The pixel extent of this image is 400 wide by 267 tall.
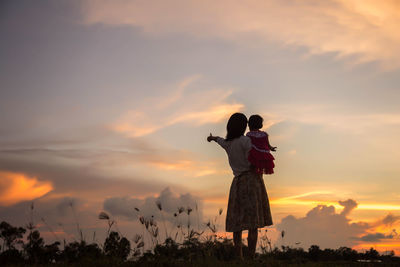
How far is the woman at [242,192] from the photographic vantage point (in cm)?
984

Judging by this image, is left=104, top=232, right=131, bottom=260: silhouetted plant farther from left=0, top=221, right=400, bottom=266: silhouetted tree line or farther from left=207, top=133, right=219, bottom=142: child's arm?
left=207, top=133, right=219, bottom=142: child's arm

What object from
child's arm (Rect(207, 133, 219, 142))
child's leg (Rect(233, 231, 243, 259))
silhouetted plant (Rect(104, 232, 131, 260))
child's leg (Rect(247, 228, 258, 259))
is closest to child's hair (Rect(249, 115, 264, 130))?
child's arm (Rect(207, 133, 219, 142))

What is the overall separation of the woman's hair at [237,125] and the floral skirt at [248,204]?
90cm

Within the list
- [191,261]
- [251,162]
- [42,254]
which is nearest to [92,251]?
[42,254]

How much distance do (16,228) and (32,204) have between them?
595 mm

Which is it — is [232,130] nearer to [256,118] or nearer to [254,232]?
[256,118]

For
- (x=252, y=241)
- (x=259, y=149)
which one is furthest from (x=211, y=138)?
(x=252, y=241)

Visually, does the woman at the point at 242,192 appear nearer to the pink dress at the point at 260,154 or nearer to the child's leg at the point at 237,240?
the child's leg at the point at 237,240

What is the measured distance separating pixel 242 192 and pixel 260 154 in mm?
962

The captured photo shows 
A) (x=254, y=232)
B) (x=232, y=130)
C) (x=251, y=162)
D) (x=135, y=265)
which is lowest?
(x=135, y=265)

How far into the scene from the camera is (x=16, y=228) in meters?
8.73

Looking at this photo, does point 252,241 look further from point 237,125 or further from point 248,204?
point 237,125

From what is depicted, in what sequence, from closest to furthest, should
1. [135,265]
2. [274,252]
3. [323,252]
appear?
1. [135,265]
2. [274,252]
3. [323,252]

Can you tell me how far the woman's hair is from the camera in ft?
32.7
